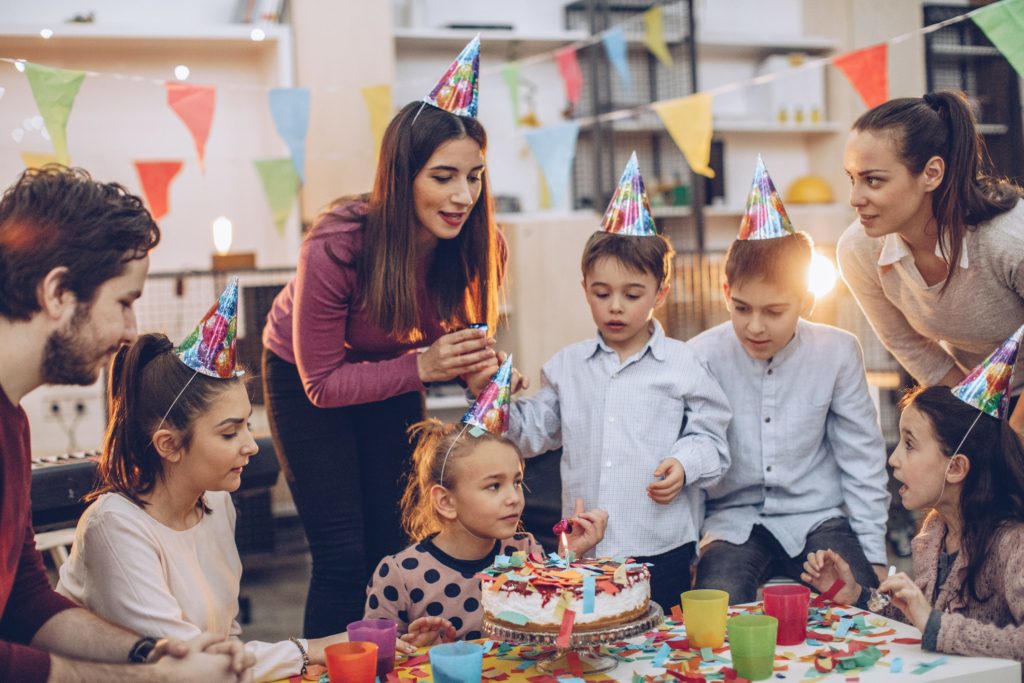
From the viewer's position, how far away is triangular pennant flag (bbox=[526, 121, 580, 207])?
4.24 m

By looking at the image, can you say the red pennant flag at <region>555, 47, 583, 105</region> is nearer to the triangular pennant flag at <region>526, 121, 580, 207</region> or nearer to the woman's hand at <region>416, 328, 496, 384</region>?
the triangular pennant flag at <region>526, 121, 580, 207</region>

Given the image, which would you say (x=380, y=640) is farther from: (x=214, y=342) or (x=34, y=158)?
(x=34, y=158)

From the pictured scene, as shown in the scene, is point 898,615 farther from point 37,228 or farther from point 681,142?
point 681,142

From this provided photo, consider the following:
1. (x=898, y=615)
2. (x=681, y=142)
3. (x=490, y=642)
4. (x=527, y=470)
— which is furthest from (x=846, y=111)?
(x=490, y=642)

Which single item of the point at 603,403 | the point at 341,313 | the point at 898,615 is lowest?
the point at 898,615

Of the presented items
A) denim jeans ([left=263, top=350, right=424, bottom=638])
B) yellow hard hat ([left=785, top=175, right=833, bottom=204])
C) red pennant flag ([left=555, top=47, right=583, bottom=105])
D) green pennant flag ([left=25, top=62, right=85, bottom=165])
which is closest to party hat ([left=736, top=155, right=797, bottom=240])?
denim jeans ([left=263, top=350, right=424, bottom=638])

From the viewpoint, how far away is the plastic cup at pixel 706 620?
5.03ft

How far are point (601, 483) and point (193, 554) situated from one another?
81 centimetres

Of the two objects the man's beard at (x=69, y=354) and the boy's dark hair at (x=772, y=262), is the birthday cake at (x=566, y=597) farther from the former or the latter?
the boy's dark hair at (x=772, y=262)

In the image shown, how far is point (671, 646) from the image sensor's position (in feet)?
5.15

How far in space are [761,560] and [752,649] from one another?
0.83 metres

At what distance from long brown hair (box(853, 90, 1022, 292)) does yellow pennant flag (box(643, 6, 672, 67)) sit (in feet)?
10.9

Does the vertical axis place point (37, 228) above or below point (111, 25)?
below

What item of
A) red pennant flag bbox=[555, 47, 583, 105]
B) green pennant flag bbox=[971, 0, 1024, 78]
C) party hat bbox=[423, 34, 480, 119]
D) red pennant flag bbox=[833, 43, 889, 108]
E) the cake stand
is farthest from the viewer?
red pennant flag bbox=[555, 47, 583, 105]
